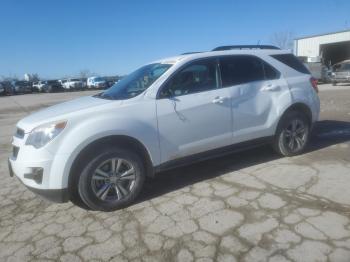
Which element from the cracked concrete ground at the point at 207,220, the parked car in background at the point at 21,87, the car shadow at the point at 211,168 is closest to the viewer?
the cracked concrete ground at the point at 207,220

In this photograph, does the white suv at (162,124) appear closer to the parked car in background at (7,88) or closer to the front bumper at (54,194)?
the front bumper at (54,194)

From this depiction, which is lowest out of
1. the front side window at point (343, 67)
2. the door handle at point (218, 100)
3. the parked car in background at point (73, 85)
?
the parked car in background at point (73, 85)

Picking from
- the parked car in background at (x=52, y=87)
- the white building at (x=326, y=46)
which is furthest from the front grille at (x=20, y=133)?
the parked car in background at (x=52, y=87)

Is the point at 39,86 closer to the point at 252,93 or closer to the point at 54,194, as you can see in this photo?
the point at 252,93

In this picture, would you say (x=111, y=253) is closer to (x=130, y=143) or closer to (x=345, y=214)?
(x=130, y=143)

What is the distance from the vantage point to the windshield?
4227 millimetres

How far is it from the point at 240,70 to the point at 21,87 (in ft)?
126

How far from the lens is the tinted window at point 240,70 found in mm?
4629

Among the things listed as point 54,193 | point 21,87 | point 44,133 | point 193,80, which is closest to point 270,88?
point 193,80

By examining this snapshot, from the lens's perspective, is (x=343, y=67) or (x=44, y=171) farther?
(x=343, y=67)

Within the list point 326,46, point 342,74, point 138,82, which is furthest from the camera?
point 326,46

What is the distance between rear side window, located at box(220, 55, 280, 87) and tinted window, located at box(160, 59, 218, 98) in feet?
0.59

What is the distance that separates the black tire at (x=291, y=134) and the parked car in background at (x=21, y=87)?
38196 millimetres

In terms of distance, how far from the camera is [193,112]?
422 cm
